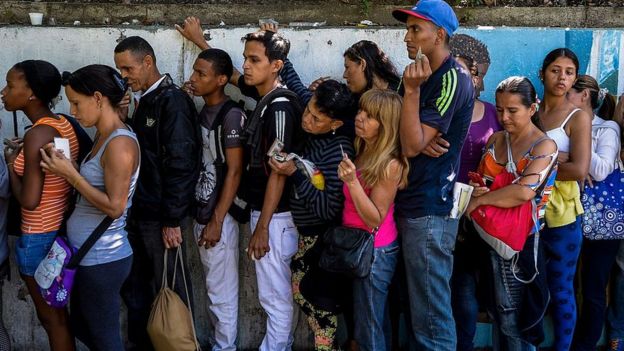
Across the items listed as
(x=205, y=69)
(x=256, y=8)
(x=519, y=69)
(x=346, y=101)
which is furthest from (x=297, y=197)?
(x=519, y=69)

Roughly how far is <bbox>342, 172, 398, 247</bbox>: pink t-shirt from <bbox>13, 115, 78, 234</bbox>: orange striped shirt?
148 cm

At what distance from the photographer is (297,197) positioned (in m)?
4.22

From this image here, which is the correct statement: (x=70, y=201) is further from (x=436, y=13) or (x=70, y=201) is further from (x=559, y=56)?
(x=559, y=56)

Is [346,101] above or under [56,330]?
above

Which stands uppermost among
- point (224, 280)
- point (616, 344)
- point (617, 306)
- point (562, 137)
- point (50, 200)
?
point (562, 137)

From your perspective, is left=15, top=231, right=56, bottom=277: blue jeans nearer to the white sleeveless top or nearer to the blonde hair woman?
the blonde hair woman

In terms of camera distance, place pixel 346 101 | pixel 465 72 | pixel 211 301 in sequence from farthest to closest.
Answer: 1. pixel 211 301
2. pixel 346 101
3. pixel 465 72

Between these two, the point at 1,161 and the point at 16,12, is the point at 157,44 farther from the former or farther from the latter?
the point at 1,161

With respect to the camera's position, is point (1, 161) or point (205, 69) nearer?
point (1, 161)

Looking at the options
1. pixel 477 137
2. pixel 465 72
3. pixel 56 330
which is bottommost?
pixel 56 330

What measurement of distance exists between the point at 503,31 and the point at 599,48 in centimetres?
66

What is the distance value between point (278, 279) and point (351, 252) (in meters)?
0.71

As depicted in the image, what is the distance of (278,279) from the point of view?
14.7ft

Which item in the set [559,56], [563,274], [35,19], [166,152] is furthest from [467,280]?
[35,19]
